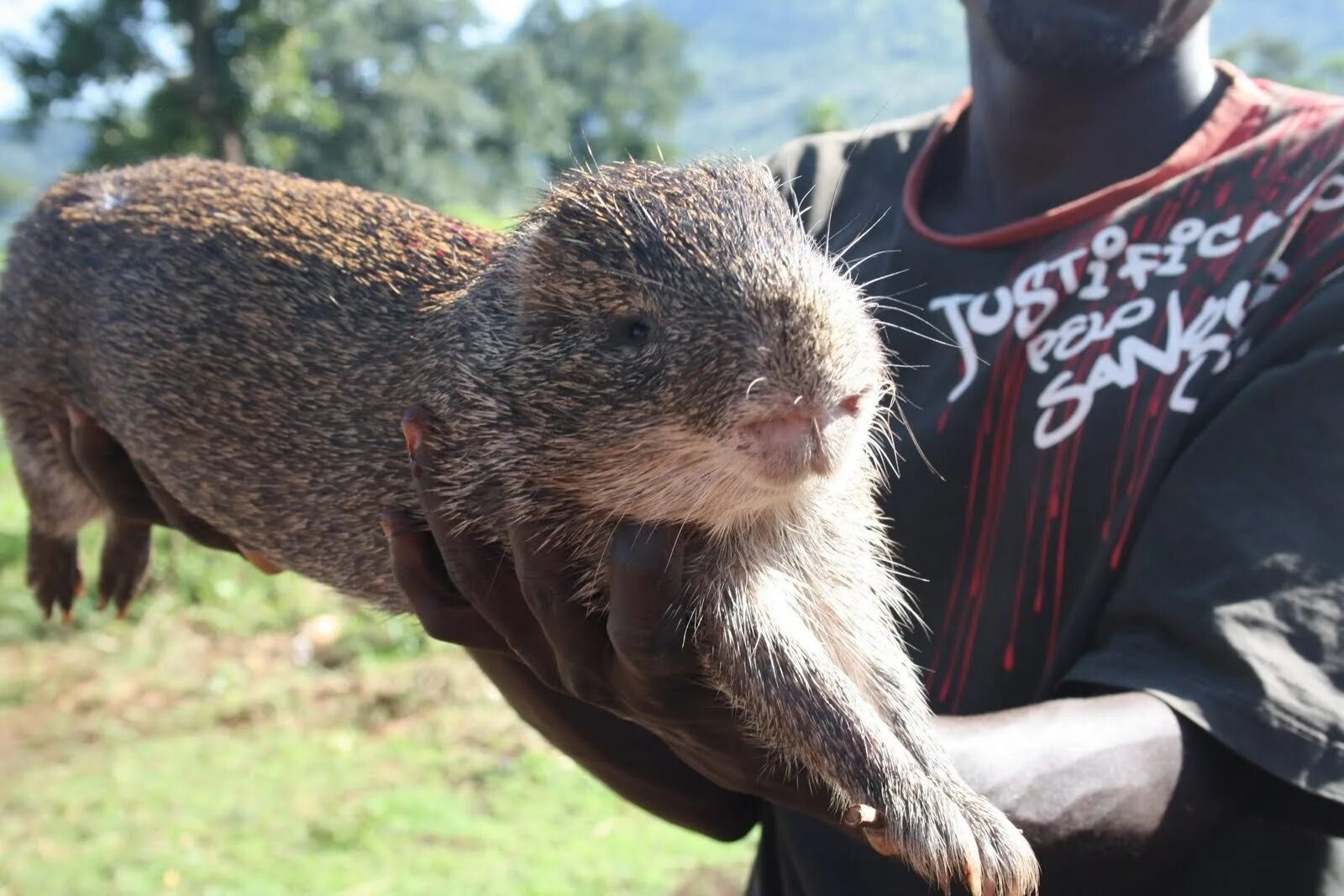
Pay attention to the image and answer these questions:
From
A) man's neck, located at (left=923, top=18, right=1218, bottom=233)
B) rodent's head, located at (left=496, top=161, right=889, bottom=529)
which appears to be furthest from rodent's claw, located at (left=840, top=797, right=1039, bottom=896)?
man's neck, located at (left=923, top=18, right=1218, bottom=233)

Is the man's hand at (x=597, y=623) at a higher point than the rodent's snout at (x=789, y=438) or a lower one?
lower

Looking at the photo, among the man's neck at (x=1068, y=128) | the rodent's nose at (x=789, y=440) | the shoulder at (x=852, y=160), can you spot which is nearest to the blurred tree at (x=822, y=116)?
the shoulder at (x=852, y=160)

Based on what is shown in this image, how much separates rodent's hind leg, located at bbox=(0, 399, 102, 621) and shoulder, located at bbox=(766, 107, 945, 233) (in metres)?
3.00

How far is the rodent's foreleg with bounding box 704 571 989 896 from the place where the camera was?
231 centimetres

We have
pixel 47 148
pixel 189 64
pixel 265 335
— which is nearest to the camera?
pixel 265 335

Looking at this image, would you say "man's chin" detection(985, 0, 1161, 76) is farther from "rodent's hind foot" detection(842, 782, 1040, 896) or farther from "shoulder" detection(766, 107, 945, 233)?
"rodent's hind foot" detection(842, 782, 1040, 896)

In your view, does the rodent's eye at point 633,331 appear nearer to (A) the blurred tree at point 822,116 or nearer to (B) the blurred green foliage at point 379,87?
(B) the blurred green foliage at point 379,87

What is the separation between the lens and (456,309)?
2.96 m

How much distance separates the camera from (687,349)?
2266 millimetres

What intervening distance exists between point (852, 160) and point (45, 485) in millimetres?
3402

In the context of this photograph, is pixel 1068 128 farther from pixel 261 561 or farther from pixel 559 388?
pixel 261 561

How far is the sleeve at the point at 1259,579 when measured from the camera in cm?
225

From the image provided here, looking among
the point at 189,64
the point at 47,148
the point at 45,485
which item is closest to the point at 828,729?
the point at 45,485

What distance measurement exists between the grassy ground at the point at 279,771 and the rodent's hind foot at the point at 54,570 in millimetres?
2596
